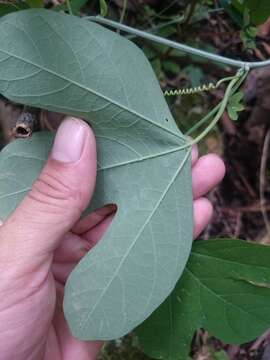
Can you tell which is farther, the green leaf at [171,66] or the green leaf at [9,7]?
the green leaf at [171,66]

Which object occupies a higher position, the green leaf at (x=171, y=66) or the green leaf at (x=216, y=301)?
the green leaf at (x=171, y=66)

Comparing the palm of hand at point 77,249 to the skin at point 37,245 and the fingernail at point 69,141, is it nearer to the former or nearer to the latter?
the skin at point 37,245

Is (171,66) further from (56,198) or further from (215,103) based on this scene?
(56,198)

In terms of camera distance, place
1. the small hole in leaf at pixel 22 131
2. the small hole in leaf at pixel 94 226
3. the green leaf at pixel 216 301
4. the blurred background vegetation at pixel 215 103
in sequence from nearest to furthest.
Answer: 1. the small hole in leaf at pixel 22 131
2. the green leaf at pixel 216 301
3. the small hole in leaf at pixel 94 226
4. the blurred background vegetation at pixel 215 103

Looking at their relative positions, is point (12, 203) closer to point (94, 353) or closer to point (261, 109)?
point (94, 353)

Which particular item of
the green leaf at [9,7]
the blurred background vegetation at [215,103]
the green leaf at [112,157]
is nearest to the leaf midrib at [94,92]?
the green leaf at [112,157]

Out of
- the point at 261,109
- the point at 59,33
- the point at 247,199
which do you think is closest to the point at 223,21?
the point at 261,109

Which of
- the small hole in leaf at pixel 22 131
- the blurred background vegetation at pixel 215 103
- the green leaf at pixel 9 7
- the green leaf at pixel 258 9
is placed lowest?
the blurred background vegetation at pixel 215 103

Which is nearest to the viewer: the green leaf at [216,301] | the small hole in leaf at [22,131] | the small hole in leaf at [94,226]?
the small hole in leaf at [22,131]
